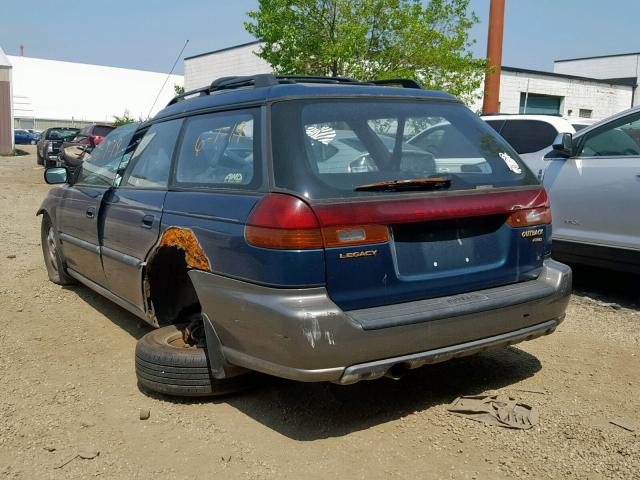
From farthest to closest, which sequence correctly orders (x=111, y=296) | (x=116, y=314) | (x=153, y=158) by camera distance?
(x=116, y=314), (x=111, y=296), (x=153, y=158)

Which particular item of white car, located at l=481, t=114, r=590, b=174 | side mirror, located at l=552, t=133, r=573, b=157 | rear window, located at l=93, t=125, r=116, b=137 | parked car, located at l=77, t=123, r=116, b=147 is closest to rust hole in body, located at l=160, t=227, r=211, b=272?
side mirror, located at l=552, t=133, r=573, b=157

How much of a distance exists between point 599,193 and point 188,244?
13.6 ft

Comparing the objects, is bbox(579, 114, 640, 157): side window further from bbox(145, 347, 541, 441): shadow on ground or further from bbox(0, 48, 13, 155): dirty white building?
bbox(0, 48, 13, 155): dirty white building

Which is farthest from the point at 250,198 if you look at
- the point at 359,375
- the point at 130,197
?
the point at 130,197

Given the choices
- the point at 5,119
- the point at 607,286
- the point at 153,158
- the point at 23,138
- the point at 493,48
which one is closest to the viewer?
the point at 153,158

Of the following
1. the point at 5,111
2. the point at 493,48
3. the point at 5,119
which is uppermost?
the point at 493,48

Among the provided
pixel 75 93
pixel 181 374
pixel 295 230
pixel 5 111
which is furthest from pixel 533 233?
pixel 75 93

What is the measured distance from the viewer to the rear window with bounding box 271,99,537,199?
334 cm

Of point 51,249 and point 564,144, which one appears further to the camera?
point 51,249

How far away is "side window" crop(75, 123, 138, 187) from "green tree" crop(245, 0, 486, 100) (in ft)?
27.5

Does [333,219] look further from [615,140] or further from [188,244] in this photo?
[615,140]

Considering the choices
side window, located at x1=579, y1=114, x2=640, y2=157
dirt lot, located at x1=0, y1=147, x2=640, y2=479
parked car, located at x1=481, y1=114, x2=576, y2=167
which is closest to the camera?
dirt lot, located at x1=0, y1=147, x2=640, y2=479

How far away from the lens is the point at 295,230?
315cm

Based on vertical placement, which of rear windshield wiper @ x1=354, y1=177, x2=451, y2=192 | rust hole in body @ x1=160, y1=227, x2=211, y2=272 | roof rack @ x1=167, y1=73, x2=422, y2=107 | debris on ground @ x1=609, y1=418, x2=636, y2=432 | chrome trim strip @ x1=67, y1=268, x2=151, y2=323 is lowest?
debris on ground @ x1=609, y1=418, x2=636, y2=432
